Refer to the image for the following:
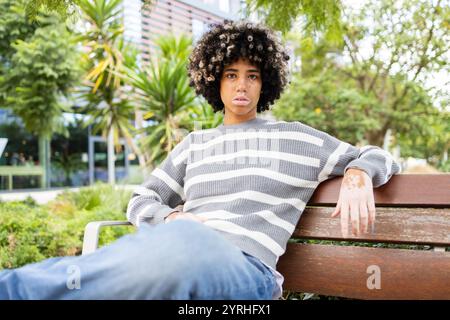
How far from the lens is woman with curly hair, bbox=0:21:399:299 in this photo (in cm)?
118

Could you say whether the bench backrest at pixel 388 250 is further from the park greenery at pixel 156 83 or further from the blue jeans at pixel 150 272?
the park greenery at pixel 156 83

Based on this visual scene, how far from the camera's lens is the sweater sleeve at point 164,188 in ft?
6.51

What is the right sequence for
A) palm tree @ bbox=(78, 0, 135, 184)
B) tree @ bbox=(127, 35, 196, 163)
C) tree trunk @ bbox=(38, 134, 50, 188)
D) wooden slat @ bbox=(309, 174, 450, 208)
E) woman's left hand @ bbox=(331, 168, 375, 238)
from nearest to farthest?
woman's left hand @ bbox=(331, 168, 375, 238) → wooden slat @ bbox=(309, 174, 450, 208) → tree @ bbox=(127, 35, 196, 163) → palm tree @ bbox=(78, 0, 135, 184) → tree trunk @ bbox=(38, 134, 50, 188)

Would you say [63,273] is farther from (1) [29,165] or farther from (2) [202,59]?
(1) [29,165]

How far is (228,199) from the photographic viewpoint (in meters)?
1.82

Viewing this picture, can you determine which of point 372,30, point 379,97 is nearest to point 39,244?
point 372,30

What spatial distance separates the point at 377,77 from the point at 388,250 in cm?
1025

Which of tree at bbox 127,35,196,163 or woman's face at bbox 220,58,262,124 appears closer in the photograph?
woman's face at bbox 220,58,262,124

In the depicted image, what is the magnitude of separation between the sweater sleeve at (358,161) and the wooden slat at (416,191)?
4cm

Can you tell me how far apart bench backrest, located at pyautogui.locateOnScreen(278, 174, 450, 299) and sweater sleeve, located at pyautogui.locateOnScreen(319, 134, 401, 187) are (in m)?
0.05

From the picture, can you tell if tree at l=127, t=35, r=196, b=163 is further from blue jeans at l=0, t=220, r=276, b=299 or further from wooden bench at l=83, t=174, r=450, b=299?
blue jeans at l=0, t=220, r=276, b=299

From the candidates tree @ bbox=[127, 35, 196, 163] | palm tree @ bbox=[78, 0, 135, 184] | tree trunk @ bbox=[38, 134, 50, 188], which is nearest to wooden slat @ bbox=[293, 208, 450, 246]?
tree @ bbox=[127, 35, 196, 163]

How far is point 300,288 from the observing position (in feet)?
6.39

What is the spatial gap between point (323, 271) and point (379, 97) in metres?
10.6
